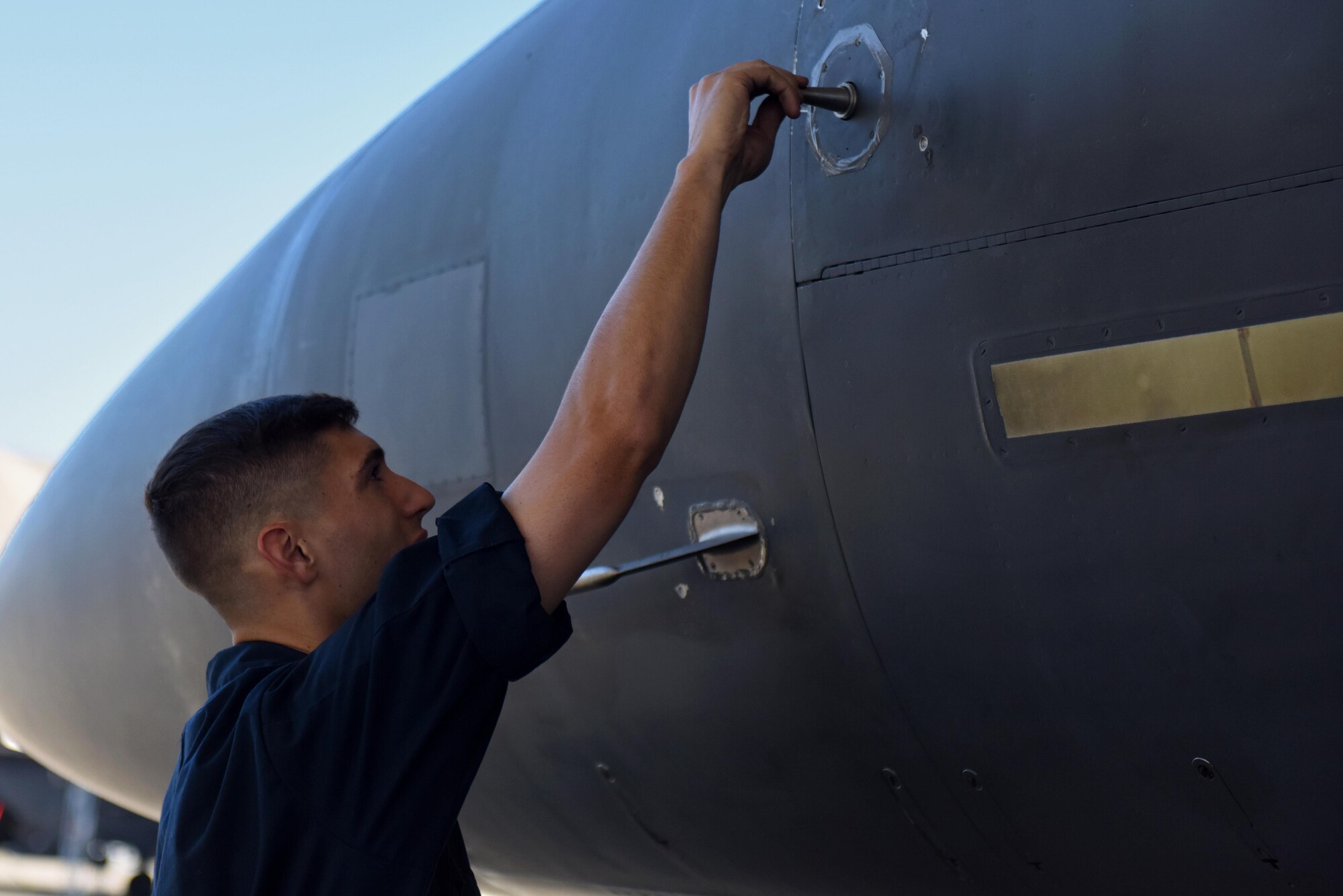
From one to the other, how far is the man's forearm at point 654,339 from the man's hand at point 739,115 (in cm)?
12

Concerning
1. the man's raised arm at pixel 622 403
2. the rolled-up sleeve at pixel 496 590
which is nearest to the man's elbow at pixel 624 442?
the man's raised arm at pixel 622 403

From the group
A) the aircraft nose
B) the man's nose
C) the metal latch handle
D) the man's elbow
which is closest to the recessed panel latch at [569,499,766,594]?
the metal latch handle

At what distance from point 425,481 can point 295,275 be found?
3.13 feet

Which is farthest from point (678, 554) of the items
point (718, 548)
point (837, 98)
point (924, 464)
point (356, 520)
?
point (837, 98)

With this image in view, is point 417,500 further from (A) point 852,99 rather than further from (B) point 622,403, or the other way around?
(A) point 852,99

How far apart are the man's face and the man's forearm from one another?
17.9 inches

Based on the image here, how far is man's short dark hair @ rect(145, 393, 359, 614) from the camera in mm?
1750

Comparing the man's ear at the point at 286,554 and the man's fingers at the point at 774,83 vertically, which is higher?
the man's fingers at the point at 774,83

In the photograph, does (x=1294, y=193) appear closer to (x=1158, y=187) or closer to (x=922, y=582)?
(x=1158, y=187)

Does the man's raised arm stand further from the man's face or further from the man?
the man's face

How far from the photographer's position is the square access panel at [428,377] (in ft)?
9.16

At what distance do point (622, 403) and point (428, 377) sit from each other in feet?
5.05

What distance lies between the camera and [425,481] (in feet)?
9.53

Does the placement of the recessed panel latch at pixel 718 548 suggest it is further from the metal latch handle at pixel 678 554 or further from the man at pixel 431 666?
the man at pixel 431 666
